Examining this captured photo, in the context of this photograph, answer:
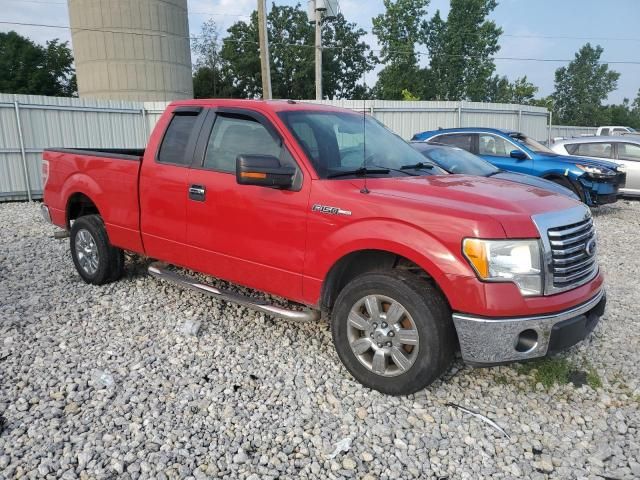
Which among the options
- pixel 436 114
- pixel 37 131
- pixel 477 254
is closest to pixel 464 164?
pixel 477 254

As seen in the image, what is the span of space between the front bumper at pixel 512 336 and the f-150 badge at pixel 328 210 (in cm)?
93

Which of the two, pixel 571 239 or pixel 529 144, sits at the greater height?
pixel 529 144

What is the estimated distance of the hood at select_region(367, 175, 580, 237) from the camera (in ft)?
9.48

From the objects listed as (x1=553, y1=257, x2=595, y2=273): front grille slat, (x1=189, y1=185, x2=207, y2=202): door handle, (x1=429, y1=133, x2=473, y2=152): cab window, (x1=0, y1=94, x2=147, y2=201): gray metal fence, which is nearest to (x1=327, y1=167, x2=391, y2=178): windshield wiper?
(x1=189, y1=185, x2=207, y2=202): door handle

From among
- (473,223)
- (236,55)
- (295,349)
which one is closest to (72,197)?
Result: (295,349)

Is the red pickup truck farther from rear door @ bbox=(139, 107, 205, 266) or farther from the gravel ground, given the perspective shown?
the gravel ground

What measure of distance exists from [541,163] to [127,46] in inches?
1032

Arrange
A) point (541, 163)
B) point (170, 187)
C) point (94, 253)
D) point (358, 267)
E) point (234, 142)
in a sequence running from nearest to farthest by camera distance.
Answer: point (358, 267) < point (234, 142) < point (170, 187) < point (94, 253) < point (541, 163)

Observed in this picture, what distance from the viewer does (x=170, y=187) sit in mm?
4344

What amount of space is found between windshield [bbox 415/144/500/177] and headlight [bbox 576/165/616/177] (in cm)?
255

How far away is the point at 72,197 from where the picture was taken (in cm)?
552

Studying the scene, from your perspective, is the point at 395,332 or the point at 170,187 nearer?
the point at 395,332

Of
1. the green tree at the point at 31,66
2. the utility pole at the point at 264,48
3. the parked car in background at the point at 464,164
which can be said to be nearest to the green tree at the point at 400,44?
the green tree at the point at 31,66

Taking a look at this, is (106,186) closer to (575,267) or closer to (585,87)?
(575,267)
